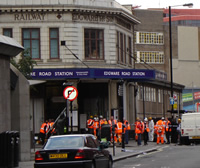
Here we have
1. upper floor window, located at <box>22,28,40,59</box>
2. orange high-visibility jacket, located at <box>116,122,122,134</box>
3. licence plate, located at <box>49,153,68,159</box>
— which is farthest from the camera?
upper floor window, located at <box>22,28,40,59</box>

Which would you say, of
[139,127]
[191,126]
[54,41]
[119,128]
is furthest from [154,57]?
[119,128]

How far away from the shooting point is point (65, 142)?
1902cm

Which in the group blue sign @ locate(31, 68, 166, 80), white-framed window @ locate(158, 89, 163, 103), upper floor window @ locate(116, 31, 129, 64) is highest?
upper floor window @ locate(116, 31, 129, 64)

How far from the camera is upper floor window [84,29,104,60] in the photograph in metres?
47.8

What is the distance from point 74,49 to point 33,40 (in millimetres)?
2923

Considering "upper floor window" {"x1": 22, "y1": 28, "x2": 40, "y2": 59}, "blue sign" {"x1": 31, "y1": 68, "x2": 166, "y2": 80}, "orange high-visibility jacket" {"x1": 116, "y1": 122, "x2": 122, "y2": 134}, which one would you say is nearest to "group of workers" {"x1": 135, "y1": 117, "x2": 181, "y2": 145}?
"orange high-visibility jacket" {"x1": 116, "y1": 122, "x2": 122, "y2": 134}

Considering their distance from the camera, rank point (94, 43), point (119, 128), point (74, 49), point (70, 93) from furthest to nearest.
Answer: point (94, 43) → point (74, 49) → point (119, 128) → point (70, 93)

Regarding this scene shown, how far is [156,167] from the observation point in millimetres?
22203

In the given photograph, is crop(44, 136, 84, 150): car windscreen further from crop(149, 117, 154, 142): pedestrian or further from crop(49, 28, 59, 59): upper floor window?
crop(49, 28, 59, 59): upper floor window

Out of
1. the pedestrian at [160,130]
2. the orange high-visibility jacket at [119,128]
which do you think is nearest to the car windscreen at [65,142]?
the orange high-visibility jacket at [119,128]

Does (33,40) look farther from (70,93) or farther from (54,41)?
(70,93)

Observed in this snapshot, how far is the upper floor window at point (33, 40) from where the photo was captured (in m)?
47.1

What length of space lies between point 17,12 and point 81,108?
8.20 meters

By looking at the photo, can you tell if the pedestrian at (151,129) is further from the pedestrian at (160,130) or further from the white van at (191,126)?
the white van at (191,126)
